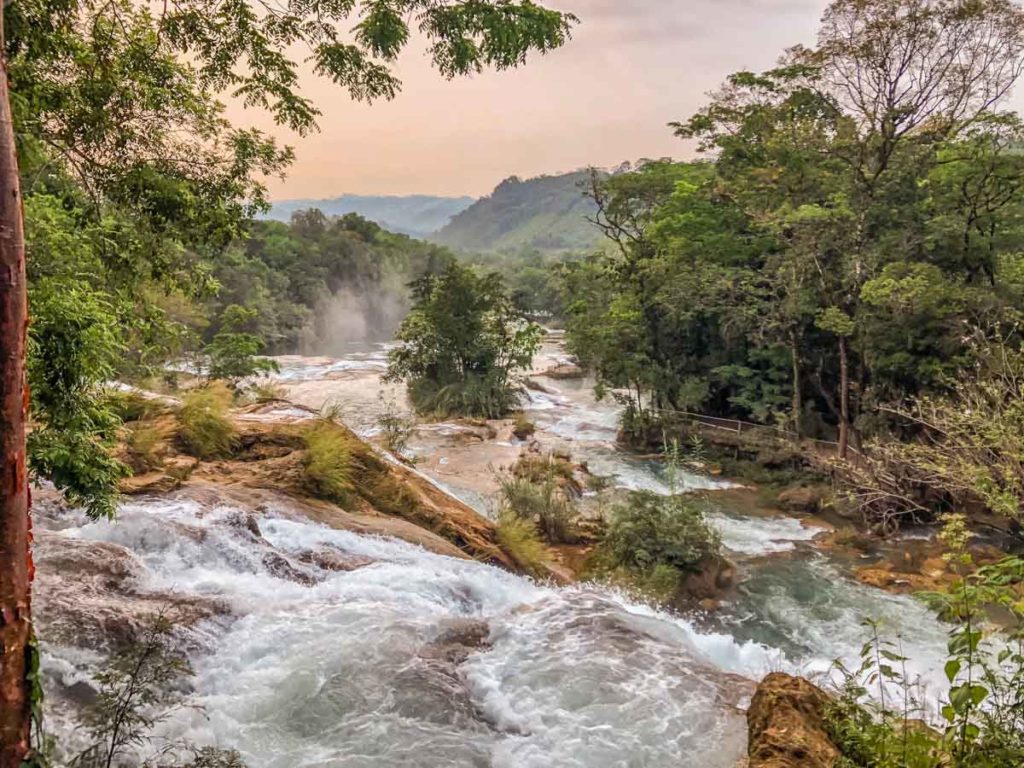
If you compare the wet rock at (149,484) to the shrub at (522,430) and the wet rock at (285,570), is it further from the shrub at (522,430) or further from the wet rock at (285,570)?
the shrub at (522,430)

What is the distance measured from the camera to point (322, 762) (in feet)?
13.3

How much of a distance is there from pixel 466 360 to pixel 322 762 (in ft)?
72.7

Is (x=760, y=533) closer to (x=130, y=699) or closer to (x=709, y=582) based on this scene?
(x=709, y=582)

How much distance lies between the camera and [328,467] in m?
8.92

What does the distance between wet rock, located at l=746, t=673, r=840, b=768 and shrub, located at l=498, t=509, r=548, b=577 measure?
5.13m

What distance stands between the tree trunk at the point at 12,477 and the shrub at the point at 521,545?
24.3 ft

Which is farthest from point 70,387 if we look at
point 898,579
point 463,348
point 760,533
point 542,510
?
point 463,348

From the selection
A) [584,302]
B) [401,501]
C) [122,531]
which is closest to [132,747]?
[122,531]

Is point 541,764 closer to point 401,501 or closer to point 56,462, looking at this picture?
point 56,462

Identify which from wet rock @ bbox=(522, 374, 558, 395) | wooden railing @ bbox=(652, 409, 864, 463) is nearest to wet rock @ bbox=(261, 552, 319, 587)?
wooden railing @ bbox=(652, 409, 864, 463)

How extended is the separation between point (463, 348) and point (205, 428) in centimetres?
1677

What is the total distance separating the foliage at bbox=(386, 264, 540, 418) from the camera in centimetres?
2516

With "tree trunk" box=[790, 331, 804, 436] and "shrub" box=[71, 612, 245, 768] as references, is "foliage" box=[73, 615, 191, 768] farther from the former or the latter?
"tree trunk" box=[790, 331, 804, 436]

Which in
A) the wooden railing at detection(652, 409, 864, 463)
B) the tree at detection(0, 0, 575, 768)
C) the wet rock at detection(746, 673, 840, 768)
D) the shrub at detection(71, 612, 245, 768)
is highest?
the tree at detection(0, 0, 575, 768)
